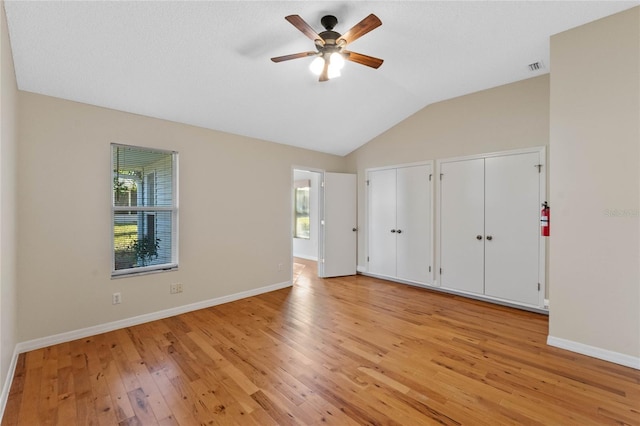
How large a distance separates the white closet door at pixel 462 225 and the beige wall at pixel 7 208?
472cm

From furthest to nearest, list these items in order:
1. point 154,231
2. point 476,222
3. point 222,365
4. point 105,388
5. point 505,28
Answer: point 476,222 → point 154,231 → point 505,28 → point 222,365 → point 105,388

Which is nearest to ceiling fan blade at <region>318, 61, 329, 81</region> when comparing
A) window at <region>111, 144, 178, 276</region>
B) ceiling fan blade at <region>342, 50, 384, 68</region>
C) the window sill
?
ceiling fan blade at <region>342, 50, 384, 68</region>

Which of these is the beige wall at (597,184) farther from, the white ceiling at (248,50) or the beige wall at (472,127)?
the beige wall at (472,127)

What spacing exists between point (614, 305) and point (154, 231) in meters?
4.66

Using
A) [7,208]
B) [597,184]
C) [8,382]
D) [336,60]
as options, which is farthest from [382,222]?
[8,382]

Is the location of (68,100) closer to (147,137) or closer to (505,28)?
(147,137)

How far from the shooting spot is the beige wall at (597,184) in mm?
2361

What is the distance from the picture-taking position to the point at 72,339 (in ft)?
9.36

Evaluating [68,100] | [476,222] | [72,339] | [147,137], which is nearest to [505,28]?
[476,222]

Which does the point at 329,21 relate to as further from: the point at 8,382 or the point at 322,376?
the point at 8,382

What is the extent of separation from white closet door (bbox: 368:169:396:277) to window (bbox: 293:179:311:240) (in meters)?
2.47

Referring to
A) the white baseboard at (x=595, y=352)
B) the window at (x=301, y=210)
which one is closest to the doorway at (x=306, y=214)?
the window at (x=301, y=210)

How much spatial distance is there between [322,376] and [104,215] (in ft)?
9.05

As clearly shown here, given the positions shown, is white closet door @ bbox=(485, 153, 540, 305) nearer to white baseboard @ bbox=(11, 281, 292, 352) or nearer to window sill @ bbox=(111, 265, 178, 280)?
white baseboard @ bbox=(11, 281, 292, 352)
